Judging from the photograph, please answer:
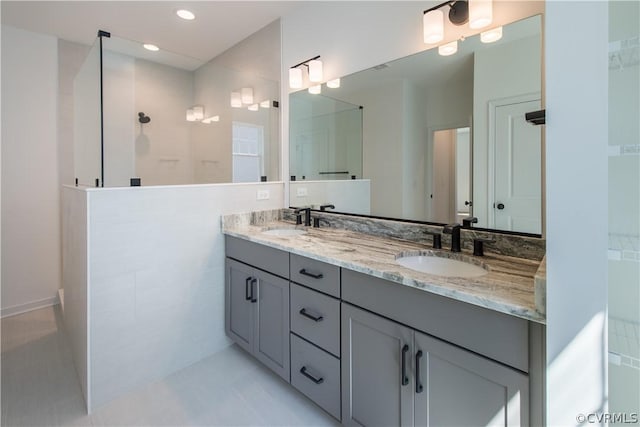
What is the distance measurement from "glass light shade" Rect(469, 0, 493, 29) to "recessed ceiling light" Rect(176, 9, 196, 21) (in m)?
2.12

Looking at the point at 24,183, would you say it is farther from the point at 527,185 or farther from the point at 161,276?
the point at 527,185

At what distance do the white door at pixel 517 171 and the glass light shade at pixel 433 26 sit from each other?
50 centimetres

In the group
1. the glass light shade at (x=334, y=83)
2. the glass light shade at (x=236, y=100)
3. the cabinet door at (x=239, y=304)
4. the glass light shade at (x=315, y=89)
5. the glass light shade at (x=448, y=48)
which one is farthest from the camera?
the glass light shade at (x=236, y=100)

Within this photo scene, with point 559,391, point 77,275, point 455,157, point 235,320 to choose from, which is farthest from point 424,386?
point 77,275

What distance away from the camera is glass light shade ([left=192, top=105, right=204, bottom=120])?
3061 mm

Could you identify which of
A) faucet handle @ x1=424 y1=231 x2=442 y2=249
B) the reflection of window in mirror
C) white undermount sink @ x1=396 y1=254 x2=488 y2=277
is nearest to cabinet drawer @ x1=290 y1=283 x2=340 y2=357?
white undermount sink @ x1=396 y1=254 x2=488 y2=277

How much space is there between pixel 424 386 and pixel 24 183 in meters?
3.63

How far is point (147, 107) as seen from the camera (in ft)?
9.23

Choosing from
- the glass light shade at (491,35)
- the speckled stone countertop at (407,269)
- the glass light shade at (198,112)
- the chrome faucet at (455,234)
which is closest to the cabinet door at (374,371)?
the speckled stone countertop at (407,269)

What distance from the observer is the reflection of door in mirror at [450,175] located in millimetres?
1601

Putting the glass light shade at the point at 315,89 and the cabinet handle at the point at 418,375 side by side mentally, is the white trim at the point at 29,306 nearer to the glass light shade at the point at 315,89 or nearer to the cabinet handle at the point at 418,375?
the glass light shade at the point at 315,89

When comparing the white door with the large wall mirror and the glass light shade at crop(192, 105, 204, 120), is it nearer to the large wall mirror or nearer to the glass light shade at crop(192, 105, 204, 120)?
the large wall mirror

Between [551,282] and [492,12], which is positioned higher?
[492,12]

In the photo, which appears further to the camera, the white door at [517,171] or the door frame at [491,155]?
the door frame at [491,155]
